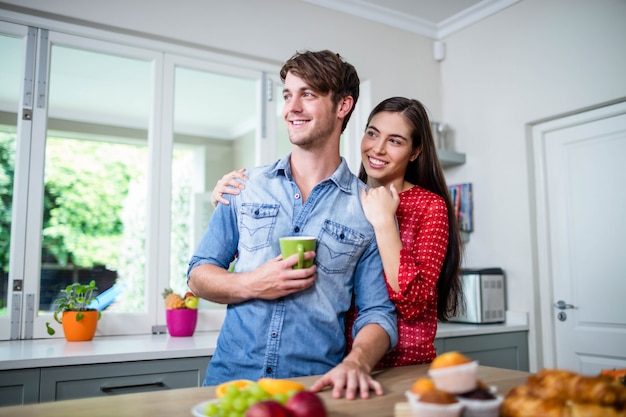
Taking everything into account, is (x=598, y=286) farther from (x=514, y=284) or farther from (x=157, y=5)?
(x=157, y=5)

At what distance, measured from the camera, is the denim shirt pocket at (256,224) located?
143 cm

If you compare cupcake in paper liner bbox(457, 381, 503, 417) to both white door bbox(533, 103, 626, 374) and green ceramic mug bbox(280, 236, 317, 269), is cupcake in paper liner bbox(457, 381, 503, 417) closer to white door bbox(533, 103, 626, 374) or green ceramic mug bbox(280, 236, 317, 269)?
green ceramic mug bbox(280, 236, 317, 269)

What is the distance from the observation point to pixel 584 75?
10.4 ft

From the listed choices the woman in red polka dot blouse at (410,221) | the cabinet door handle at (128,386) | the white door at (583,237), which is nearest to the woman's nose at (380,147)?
the woman in red polka dot blouse at (410,221)

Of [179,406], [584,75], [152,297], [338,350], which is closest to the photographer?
[179,406]

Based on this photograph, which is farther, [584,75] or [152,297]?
[584,75]

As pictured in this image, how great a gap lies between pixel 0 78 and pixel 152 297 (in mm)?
1339

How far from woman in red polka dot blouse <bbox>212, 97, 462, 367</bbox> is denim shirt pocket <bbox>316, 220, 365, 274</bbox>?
64 mm

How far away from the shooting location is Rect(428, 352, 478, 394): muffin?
0.74m

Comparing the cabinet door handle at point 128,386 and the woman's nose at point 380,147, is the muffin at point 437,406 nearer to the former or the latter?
the woman's nose at point 380,147

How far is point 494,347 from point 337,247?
221 cm

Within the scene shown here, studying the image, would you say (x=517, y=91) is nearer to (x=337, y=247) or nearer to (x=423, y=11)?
(x=423, y=11)

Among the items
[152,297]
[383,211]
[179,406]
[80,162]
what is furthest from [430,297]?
[80,162]

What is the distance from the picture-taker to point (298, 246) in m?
1.20
